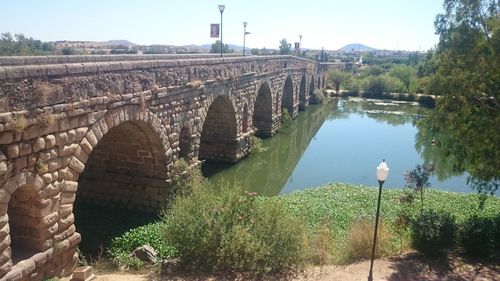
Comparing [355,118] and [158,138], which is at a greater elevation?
[158,138]

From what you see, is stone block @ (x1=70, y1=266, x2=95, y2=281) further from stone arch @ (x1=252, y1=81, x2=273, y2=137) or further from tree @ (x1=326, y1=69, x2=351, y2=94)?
tree @ (x1=326, y1=69, x2=351, y2=94)

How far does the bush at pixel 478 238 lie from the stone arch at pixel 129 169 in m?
8.09

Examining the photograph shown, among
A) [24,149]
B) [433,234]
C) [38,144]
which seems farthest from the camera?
[433,234]

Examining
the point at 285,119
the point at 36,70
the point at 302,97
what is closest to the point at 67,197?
the point at 36,70

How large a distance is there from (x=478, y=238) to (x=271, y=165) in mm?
13461

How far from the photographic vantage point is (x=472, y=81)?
9539mm

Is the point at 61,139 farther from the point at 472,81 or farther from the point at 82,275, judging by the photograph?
the point at 472,81

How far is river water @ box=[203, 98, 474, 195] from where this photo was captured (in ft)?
65.8

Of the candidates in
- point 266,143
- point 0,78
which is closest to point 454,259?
point 0,78

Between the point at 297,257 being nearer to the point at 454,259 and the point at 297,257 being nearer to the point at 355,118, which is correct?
the point at 454,259

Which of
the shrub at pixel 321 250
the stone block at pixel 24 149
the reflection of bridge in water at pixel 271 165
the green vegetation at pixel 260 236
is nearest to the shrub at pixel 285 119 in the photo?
the reflection of bridge in water at pixel 271 165

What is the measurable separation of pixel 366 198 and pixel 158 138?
8.10 metres

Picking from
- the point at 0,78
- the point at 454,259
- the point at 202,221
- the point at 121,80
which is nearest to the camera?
the point at 0,78

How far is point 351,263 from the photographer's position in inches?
370
